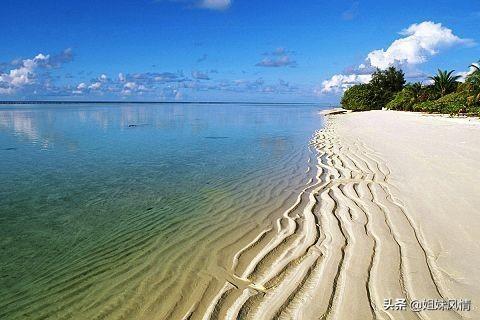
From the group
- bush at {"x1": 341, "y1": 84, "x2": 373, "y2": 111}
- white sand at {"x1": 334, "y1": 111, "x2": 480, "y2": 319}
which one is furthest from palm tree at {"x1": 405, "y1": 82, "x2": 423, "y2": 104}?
white sand at {"x1": 334, "y1": 111, "x2": 480, "y2": 319}

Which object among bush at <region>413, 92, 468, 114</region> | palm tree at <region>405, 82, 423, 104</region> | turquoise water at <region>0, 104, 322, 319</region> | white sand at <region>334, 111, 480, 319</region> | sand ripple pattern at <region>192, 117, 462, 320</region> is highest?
palm tree at <region>405, 82, 423, 104</region>

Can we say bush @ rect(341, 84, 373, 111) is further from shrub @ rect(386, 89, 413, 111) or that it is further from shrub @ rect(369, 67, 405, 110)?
shrub @ rect(386, 89, 413, 111)

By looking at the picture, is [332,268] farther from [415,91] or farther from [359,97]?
[359,97]

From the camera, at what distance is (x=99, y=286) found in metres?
5.06

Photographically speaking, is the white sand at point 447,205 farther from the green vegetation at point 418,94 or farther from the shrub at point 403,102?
the shrub at point 403,102

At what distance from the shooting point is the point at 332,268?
16.4ft

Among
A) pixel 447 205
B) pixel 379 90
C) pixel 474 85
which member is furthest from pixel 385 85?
pixel 447 205

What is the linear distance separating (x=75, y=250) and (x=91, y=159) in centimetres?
1117

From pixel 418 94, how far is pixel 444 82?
4.43 m

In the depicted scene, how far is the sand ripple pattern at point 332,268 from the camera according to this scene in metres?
4.10

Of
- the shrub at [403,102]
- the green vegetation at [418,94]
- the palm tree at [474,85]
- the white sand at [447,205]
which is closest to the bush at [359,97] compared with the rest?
the green vegetation at [418,94]

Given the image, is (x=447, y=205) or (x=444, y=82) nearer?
(x=447, y=205)

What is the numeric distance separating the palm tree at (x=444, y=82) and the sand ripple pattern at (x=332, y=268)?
62.3m

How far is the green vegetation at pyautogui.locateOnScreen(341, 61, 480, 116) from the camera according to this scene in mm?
39141
